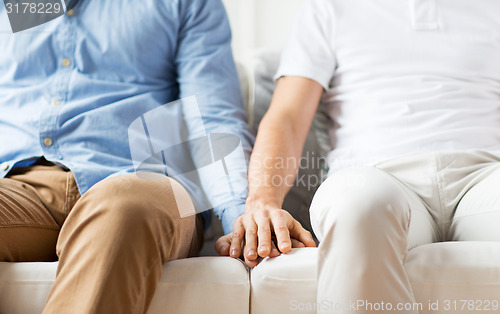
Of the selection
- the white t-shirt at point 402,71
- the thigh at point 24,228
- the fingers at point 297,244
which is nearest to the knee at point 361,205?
the fingers at point 297,244

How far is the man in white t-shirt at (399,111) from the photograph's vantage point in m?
1.00

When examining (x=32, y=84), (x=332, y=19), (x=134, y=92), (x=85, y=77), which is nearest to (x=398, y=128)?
(x=332, y=19)

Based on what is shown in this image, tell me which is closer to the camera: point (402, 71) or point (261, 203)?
point (261, 203)

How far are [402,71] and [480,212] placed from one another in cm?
41

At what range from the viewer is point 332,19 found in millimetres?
1318

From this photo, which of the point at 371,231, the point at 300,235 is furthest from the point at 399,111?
the point at 371,231

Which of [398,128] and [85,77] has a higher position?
[85,77]

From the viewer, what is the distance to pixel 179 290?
890 mm

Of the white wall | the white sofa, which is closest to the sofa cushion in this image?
the white sofa

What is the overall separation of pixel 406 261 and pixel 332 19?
667 mm

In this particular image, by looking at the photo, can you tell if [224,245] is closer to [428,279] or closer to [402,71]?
[428,279]

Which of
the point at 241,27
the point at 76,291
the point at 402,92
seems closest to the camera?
the point at 76,291

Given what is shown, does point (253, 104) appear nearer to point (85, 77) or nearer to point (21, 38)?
point (85, 77)

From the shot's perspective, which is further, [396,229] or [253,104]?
[253,104]
